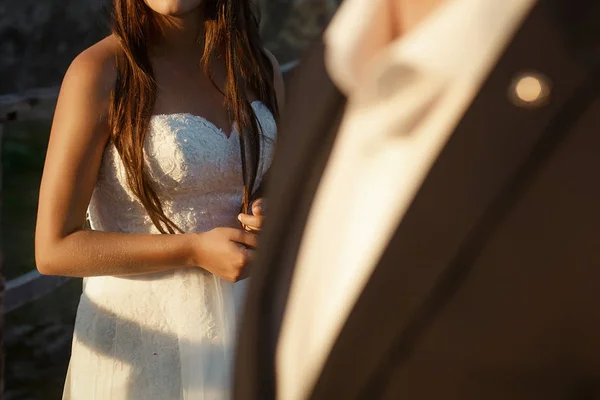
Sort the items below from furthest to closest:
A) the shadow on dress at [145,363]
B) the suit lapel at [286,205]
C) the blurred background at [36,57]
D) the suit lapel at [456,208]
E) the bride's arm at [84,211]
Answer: the blurred background at [36,57] < the shadow on dress at [145,363] < the bride's arm at [84,211] < the suit lapel at [286,205] < the suit lapel at [456,208]

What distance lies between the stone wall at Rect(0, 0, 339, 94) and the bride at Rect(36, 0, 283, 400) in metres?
6.99

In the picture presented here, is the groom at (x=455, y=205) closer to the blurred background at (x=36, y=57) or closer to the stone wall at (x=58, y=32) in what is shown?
the blurred background at (x=36, y=57)

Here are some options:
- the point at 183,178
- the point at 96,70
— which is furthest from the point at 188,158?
the point at 96,70

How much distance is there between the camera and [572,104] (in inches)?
22.7

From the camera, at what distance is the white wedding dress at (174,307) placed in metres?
2.31

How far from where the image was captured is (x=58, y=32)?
371 inches

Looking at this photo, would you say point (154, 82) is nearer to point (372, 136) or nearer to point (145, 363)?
point (145, 363)

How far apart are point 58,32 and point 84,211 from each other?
25.5ft

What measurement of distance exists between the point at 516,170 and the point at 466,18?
113 mm

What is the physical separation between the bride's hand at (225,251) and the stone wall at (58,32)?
734 cm

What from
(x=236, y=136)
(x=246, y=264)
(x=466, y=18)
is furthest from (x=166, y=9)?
(x=466, y=18)

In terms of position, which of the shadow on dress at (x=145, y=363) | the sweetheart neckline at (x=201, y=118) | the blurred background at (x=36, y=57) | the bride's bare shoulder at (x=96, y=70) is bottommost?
the blurred background at (x=36, y=57)

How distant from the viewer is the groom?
22.9 inches

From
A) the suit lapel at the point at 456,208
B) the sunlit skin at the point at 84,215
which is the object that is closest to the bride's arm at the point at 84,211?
the sunlit skin at the point at 84,215
